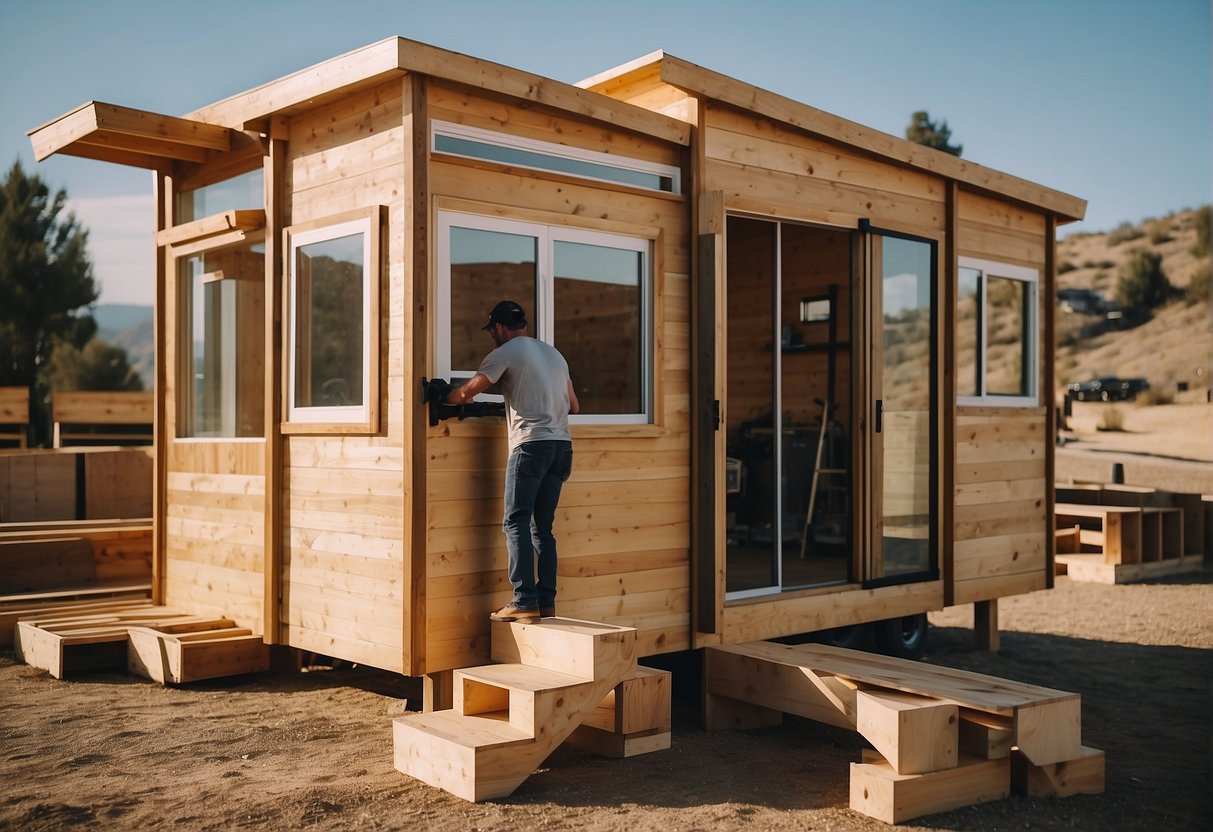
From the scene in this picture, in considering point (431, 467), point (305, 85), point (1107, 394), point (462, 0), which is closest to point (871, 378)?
point (431, 467)

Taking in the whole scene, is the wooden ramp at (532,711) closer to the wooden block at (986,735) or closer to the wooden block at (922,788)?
the wooden block at (922,788)

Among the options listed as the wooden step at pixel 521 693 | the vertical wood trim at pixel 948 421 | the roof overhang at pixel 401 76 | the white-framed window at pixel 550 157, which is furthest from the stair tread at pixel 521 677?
the vertical wood trim at pixel 948 421

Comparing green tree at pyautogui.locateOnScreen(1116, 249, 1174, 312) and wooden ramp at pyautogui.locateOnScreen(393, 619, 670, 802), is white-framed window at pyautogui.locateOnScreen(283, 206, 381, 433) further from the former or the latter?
green tree at pyautogui.locateOnScreen(1116, 249, 1174, 312)

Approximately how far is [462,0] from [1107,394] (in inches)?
932

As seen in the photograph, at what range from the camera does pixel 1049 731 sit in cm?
532

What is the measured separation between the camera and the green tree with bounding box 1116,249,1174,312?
147ft

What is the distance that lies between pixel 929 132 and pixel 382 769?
42.7m

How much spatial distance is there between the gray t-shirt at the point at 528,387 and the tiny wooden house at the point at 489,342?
31 cm

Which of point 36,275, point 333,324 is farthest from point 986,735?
point 36,275

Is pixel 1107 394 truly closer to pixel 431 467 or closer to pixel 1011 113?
pixel 1011 113

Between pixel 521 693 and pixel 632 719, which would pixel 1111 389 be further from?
pixel 521 693

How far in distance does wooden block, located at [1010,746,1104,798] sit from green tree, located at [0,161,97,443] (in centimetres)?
2131

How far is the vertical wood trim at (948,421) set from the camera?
8594 mm

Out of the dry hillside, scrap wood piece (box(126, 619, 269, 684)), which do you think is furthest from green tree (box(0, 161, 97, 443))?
the dry hillside
